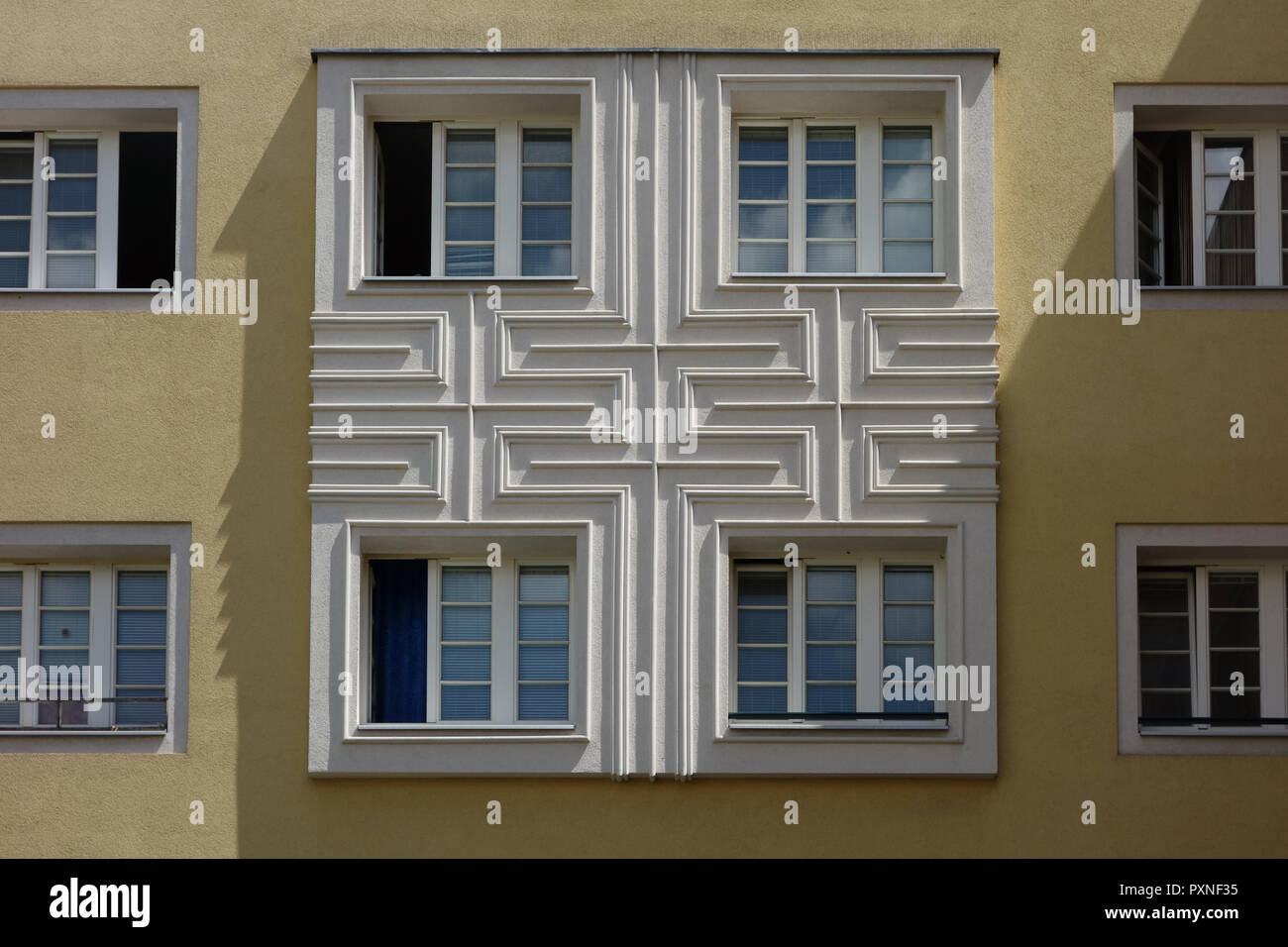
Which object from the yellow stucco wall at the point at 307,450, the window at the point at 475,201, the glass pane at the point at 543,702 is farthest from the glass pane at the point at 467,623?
the window at the point at 475,201

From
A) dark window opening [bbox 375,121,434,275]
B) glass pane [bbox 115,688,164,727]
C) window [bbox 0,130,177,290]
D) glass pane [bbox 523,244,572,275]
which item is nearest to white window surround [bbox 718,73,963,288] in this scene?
glass pane [bbox 523,244,572,275]

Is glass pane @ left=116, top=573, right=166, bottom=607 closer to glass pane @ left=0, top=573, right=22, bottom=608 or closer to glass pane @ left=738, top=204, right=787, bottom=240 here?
glass pane @ left=0, top=573, right=22, bottom=608

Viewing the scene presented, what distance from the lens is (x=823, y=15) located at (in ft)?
41.8

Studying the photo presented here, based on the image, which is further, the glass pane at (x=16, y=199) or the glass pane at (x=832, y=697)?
the glass pane at (x=16, y=199)

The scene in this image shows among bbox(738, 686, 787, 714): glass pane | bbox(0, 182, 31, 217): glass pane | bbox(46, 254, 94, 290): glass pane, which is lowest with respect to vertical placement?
bbox(738, 686, 787, 714): glass pane

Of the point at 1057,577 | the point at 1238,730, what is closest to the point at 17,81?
the point at 1057,577

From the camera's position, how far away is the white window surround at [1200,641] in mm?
12164

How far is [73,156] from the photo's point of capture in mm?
13203

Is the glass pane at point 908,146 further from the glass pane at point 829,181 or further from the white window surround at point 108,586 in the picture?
the white window surround at point 108,586

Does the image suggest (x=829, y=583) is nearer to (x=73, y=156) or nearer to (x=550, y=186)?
(x=550, y=186)

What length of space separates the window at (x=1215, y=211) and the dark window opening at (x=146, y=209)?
24.4 ft

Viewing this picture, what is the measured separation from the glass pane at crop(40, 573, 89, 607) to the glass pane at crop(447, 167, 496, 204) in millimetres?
4013

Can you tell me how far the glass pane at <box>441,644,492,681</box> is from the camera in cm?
1252

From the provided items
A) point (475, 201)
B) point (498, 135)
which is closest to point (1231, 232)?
point (498, 135)
